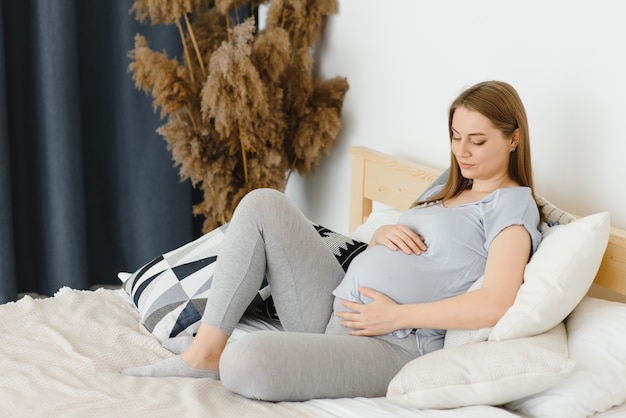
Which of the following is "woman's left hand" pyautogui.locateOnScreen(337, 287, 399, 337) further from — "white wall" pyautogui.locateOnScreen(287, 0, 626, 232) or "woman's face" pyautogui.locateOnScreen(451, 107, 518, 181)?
"white wall" pyautogui.locateOnScreen(287, 0, 626, 232)

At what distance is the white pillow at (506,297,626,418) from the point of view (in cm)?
138

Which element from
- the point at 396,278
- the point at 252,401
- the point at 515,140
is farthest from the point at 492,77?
the point at 252,401

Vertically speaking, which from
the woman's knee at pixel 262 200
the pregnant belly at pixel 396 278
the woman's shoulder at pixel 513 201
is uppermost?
the woman's shoulder at pixel 513 201

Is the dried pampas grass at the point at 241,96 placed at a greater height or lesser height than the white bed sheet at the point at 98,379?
greater

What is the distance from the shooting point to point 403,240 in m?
1.71

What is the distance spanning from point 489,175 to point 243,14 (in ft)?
5.74

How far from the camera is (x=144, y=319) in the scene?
1928 mm

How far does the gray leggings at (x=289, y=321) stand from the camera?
147 cm

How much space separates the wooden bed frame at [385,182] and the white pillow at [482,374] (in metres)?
0.52

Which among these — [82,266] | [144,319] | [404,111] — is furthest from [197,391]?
[82,266]

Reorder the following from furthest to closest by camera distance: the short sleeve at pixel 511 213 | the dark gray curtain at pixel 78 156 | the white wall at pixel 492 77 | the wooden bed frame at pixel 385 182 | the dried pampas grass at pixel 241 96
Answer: the dark gray curtain at pixel 78 156 → the dried pampas grass at pixel 241 96 → the wooden bed frame at pixel 385 182 → the white wall at pixel 492 77 → the short sleeve at pixel 511 213

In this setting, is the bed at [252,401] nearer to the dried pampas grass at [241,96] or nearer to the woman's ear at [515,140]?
the woman's ear at [515,140]

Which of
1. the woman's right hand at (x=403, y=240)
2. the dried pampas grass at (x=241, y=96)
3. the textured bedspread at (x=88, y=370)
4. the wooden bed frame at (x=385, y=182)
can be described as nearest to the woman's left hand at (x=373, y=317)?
the woman's right hand at (x=403, y=240)

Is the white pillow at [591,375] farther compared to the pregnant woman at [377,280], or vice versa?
the pregnant woman at [377,280]
